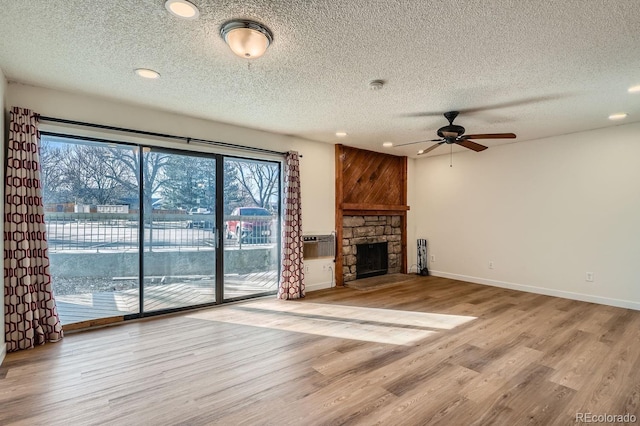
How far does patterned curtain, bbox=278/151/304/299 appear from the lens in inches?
190

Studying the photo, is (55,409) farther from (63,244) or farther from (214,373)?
(63,244)

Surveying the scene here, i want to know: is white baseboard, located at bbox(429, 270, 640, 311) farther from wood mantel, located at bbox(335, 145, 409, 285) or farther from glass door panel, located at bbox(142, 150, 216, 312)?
glass door panel, located at bbox(142, 150, 216, 312)

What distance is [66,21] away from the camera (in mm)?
2084

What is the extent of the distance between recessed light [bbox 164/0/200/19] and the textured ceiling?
0.04m

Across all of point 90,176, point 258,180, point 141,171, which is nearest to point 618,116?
point 258,180

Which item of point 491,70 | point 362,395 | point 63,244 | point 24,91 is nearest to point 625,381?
point 362,395

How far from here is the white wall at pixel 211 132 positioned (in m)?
3.23

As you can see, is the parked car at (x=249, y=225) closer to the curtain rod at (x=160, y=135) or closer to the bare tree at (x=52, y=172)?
the curtain rod at (x=160, y=135)

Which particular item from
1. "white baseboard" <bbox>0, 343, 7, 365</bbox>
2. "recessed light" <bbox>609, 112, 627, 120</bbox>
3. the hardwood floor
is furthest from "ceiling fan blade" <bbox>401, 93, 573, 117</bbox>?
"white baseboard" <bbox>0, 343, 7, 365</bbox>

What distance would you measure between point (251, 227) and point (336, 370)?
2.75 meters

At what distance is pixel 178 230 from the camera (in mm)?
4148

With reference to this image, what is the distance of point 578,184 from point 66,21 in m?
6.31

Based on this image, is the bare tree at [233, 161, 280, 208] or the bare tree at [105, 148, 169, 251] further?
the bare tree at [233, 161, 280, 208]

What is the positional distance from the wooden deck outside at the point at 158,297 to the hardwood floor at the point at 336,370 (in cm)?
25
